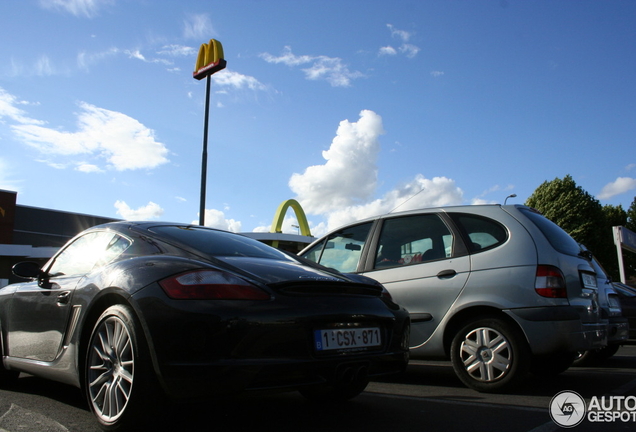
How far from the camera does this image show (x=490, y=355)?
4453mm

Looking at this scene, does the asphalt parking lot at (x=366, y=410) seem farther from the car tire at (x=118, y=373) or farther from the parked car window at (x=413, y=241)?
the parked car window at (x=413, y=241)

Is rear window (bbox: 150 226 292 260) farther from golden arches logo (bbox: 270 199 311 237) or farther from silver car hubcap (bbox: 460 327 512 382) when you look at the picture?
golden arches logo (bbox: 270 199 311 237)

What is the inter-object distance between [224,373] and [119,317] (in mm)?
741

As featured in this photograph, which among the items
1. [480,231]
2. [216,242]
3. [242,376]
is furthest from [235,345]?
[480,231]

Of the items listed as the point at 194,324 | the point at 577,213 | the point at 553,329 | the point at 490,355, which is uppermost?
the point at 577,213

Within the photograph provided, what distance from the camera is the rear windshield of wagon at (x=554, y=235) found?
183 inches

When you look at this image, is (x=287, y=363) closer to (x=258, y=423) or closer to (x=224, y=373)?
(x=224, y=373)

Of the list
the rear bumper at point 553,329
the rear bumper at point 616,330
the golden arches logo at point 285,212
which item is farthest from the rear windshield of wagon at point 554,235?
the golden arches logo at point 285,212

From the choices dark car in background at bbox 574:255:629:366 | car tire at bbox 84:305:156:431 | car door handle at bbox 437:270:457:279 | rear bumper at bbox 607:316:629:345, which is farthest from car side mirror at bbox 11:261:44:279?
rear bumper at bbox 607:316:629:345

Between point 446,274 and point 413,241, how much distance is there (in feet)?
1.97

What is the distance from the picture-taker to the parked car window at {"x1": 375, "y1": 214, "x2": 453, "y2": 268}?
512 centimetres

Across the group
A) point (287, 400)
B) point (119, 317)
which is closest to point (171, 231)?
→ point (119, 317)

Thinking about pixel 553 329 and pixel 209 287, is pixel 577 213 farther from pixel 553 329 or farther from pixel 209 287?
pixel 209 287

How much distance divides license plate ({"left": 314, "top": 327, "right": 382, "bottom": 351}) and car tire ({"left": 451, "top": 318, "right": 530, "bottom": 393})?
161 cm
